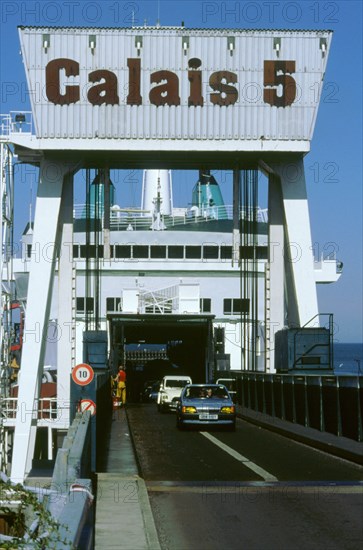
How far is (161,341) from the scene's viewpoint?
75.9m

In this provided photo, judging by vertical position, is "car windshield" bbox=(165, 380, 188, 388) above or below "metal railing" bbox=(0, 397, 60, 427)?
above

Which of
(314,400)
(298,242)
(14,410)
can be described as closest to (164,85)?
(298,242)

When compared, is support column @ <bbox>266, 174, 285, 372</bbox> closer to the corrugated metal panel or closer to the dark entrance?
Answer: the corrugated metal panel

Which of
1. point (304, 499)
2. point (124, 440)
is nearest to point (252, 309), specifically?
point (124, 440)

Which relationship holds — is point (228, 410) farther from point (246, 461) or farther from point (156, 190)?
point (156, 190)

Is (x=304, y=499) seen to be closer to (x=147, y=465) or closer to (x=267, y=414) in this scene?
(x=147, y=465)

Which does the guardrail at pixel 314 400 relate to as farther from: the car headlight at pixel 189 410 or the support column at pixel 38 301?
the support column at pixel 38 301

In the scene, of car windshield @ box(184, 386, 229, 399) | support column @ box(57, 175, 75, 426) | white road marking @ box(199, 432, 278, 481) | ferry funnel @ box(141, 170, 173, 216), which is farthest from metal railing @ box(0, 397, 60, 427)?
ferry funnel @ box(141, 170, 173, 216)

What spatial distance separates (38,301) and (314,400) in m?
13.6

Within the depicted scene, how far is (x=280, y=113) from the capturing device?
126ft

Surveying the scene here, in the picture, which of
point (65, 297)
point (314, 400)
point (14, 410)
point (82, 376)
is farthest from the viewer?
point (14, 410)

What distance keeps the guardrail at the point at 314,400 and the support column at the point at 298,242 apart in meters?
2.96

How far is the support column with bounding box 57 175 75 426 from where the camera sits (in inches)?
1618

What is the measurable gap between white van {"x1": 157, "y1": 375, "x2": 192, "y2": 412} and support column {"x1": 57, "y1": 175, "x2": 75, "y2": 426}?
4.04 meters
